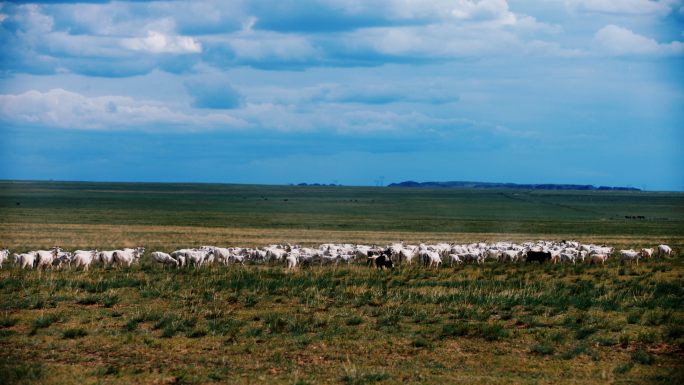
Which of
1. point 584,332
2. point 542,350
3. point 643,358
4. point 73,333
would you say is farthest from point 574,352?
point 73,333

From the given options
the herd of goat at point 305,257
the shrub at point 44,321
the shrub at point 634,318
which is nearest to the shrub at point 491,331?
the shrub at point 634,318

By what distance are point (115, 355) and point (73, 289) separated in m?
7.46

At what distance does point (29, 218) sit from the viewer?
63156 mm

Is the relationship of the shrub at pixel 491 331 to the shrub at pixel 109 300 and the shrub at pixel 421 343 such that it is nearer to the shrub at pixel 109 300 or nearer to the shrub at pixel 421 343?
the shrub at pixel 421 343

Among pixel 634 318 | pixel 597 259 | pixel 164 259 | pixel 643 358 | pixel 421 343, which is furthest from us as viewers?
pixel 597 259

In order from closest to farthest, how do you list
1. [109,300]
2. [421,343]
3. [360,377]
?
1. [360,377]
2. [421,343]
3. [109,300]

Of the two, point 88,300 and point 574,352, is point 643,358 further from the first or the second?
point 88,300

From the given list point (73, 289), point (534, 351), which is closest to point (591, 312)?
point (534, 351)

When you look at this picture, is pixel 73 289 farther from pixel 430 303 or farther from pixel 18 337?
pixel 430 303

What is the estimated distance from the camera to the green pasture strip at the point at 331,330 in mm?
9695

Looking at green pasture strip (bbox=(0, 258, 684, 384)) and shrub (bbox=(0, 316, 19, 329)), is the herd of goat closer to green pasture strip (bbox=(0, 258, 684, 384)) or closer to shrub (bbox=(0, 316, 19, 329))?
green pasture strip (bbox=(0, 258, 684, 384))

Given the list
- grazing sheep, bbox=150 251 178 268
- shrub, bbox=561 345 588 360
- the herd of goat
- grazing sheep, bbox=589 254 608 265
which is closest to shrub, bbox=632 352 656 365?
shrub, bbox=561 345 588 360

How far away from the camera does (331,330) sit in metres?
12.4

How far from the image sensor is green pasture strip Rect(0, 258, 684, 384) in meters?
9.70
